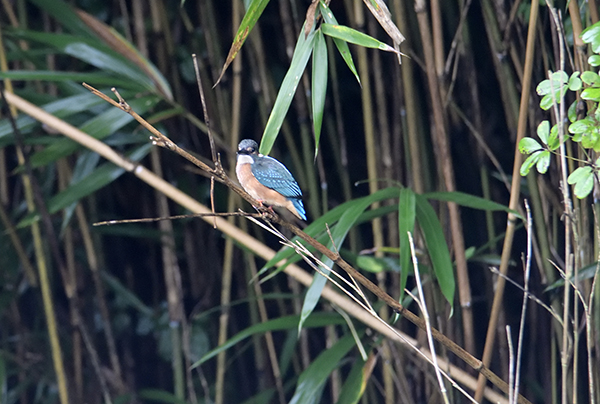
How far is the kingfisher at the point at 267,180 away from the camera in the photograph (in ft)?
4.87

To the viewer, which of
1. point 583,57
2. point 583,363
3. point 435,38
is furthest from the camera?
point 583,363

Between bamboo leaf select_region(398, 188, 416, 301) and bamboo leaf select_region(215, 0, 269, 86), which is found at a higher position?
bamboo leaf select_region(215, 0, 269, 86)

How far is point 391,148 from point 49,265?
4.50 ft

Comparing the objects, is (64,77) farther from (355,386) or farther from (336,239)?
(355,386)

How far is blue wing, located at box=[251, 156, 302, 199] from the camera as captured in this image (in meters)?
1.48

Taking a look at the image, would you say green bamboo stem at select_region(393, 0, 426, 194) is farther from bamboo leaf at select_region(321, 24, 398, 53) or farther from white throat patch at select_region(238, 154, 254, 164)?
bamboo leaf at select_region(321, 24, 398, 53)

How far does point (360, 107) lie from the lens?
2.60m

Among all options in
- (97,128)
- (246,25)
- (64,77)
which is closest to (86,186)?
(97,128)

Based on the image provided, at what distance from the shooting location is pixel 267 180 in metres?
1.51

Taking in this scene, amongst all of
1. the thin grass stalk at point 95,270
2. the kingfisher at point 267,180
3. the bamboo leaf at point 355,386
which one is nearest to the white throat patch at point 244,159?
the kingfisher at point 267,180

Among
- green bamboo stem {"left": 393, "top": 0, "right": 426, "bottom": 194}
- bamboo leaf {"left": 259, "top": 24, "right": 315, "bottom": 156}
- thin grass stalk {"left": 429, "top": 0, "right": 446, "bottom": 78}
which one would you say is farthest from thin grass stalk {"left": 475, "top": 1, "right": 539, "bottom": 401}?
bamboo leaf {"left": 259, "top": 24, "right": 315, "bottom": 156}

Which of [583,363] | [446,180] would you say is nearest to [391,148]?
[446,180]

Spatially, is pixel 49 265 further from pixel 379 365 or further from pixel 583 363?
pixel 583 363

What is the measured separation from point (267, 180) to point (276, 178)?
0.02 m
